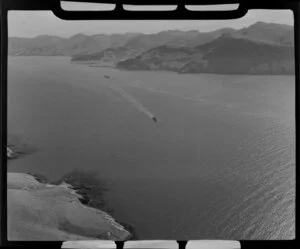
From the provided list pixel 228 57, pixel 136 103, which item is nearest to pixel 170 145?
pixel 136 103

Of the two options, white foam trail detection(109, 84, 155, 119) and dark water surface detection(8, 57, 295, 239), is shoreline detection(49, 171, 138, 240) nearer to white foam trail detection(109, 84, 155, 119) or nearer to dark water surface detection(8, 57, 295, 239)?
dark water surface detection(8, 57, 295, 239)

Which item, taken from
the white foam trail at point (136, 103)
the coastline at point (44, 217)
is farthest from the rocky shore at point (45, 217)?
the white foam trail at point (136, 103)

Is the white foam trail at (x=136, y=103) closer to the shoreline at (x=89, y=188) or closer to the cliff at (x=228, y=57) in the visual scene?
the cliff at (x=228, y=57)

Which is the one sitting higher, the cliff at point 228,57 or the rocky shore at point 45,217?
the cliff at point 228,57

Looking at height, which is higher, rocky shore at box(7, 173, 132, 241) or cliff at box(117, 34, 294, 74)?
cliff at box(117, 34, 294, 74)

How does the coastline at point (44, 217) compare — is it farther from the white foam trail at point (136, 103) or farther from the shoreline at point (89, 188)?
the white foam trail at point (136, 103)

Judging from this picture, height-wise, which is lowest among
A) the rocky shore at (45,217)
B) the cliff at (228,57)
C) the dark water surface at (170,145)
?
the rocky shore at (45,217)

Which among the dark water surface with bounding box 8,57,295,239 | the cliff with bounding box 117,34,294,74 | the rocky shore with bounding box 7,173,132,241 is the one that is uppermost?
the cliff with bounding box 117,34,294,74

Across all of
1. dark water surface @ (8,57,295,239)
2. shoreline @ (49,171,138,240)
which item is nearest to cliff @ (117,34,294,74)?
dark water surface @ (8,57,295,239)

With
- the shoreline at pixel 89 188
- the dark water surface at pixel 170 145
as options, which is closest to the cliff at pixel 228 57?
the dark water surface at pixel 170 145
